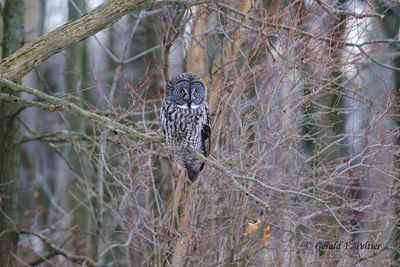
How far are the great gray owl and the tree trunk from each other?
325cm

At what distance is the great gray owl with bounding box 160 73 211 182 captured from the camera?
8039mm

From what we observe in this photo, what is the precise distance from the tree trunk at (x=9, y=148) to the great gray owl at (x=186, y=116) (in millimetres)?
3245

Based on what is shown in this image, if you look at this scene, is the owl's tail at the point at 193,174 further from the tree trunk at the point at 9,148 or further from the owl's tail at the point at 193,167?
the tree trunk at the point at 9,148

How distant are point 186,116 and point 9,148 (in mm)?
3971

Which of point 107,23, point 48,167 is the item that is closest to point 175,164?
point 107,23

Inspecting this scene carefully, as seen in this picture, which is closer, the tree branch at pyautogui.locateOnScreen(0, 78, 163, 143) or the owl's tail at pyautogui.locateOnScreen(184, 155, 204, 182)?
the tree branch at pyautogui.locateOnScreen(0, 78, 163, 143)

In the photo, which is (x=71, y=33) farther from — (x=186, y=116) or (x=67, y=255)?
(x=67, y=255)

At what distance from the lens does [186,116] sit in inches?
317

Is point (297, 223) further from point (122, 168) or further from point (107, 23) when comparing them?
point (107, 23)

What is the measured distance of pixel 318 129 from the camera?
28.8 feet

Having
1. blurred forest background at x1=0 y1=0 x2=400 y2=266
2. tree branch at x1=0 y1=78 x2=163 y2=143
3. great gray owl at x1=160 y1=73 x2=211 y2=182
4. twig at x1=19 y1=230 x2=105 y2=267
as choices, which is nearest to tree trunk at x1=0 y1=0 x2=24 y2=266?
twig at x1=19 y1=230 x2=105 y2=267

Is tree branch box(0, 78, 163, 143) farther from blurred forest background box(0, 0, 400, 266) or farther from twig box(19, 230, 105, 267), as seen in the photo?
twig box(19, 230, 105, 267)

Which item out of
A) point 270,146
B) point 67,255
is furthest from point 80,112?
point 67,255

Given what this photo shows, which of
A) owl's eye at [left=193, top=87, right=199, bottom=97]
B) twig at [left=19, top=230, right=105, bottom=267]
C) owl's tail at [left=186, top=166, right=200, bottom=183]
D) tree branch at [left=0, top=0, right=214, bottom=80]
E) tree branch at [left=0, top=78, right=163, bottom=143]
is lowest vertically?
twig at [left=19, top=230, right=105, bottom=267]
